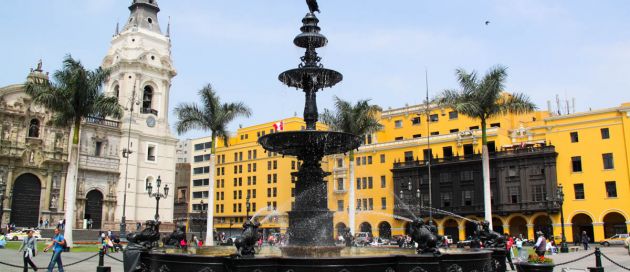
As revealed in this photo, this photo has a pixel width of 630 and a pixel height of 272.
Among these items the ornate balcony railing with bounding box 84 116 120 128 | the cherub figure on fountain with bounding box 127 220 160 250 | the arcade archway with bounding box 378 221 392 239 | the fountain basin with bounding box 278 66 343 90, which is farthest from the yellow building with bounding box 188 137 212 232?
the cherub figure on fountain with bounding box 127 220 160 250

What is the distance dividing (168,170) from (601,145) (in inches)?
1773

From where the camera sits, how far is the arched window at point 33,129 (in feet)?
165

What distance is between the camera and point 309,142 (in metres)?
15.1

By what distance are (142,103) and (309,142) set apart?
46.4 meters

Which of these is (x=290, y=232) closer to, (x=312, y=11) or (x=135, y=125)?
(x=312, y=11)

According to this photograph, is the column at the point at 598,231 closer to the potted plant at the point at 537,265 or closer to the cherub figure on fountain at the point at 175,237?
the potted plant at the point at 537,265

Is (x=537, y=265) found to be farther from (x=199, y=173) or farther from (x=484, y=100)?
(x=199, y=173)

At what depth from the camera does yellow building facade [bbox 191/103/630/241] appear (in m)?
50.5

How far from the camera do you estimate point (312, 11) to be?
17.6m

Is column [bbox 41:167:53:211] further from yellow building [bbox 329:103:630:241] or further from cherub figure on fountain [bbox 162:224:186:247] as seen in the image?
cherub figure on fountain [bbox 162:224:186:247]

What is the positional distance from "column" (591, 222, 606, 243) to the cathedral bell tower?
142ft

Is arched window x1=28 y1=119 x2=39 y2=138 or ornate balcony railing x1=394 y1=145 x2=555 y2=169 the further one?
ornate balcony railing x1=394 y1=145 x2=555 y2=169

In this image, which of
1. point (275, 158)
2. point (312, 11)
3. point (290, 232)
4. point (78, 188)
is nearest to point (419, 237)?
point (290, 232)

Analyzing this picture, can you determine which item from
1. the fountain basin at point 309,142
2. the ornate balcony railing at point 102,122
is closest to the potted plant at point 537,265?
the fountain basin at point 309,142
